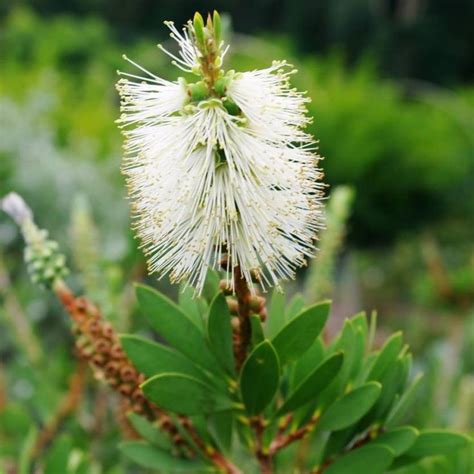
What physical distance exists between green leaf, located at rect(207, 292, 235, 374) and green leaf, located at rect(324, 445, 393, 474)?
124mm

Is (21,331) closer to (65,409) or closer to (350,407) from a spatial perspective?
(65,409)

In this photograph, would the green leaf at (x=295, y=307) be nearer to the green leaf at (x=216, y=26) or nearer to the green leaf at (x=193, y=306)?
the green leaf at (x=193, y=306)

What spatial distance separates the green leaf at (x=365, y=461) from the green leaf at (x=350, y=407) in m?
0.02

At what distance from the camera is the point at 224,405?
54 cm

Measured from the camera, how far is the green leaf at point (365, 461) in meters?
0.52

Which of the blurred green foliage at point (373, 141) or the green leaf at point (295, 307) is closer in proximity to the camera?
the green leaf at point (295, 307)

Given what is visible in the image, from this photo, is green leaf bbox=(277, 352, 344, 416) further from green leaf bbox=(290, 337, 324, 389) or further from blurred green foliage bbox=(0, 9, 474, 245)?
blurred green foliage bbox=(0, 9, 474, 245)

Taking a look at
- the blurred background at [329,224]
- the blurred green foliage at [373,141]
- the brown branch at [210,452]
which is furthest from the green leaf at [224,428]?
the blurred green foliage at [373,141]

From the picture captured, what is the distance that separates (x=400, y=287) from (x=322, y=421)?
4944 mm

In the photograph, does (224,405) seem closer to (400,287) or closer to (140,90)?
(140,90)

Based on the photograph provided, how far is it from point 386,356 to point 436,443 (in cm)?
8

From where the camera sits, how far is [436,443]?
0.56 metres

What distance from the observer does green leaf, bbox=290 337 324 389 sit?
0.58 metres

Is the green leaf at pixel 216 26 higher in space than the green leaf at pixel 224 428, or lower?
higher
